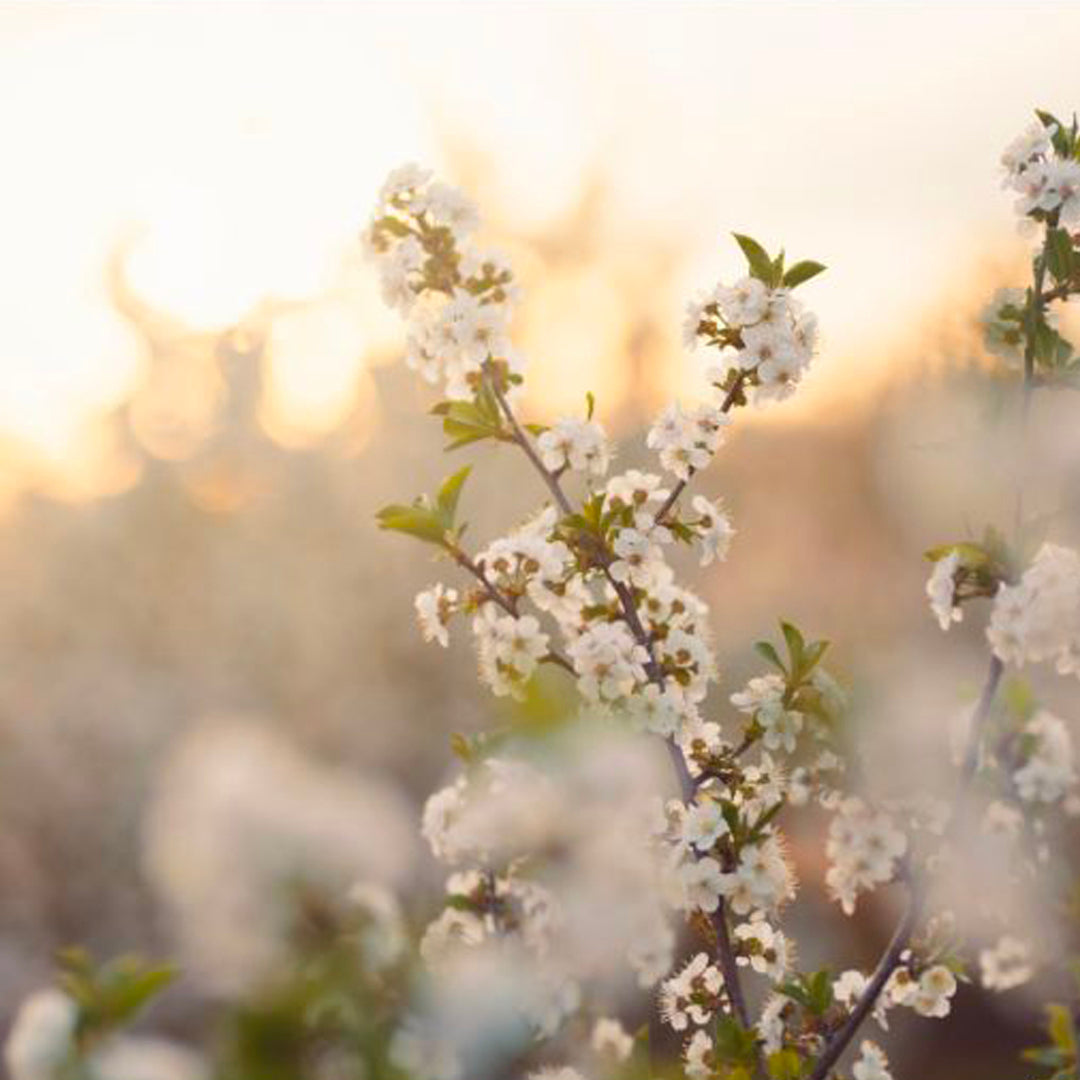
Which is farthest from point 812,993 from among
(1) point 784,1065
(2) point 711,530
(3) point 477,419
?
(3) point 477,419

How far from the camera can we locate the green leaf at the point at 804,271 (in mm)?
2439

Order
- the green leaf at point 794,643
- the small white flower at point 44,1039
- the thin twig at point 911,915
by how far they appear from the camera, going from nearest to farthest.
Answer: the small white flower at point 44,1039 < the thin twig at point 911,915 < the green leaf at point 794,643

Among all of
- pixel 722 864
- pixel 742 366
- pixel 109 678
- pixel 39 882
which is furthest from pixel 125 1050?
pixel 109 678

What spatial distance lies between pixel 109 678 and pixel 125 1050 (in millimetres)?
10342

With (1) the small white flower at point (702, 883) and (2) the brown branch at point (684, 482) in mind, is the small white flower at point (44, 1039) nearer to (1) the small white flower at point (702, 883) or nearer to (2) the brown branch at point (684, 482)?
(1) the small white flower at point (702, 883)

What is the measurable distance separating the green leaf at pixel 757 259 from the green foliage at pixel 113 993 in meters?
1.53

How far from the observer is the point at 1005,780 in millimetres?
2121

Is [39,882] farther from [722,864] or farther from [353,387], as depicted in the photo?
[722,864]

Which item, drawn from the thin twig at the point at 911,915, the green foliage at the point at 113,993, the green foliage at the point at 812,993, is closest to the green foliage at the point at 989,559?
the thin twig at the point at 911,915

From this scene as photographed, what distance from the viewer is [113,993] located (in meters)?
1.28

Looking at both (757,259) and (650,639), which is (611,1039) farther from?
(757,259)

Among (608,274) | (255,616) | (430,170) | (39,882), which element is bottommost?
(430,170)

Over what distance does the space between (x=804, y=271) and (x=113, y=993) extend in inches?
63.9

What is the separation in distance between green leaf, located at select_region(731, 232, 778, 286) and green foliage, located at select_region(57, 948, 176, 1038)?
1531 millimetres
